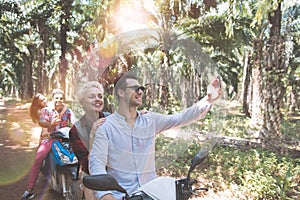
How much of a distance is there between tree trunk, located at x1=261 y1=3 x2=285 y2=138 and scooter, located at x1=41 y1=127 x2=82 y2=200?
537 centimetres

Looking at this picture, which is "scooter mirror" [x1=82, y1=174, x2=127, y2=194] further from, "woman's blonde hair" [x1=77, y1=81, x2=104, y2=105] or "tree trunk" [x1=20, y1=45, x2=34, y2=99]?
"tree trunk" [x1=20, y1=45, x2=34, y2=99]

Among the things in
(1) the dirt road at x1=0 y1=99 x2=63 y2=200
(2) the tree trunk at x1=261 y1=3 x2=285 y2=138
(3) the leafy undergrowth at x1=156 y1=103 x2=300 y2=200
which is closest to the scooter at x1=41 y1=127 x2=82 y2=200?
(1) the dirt road at x1=0 y1=99 x2=63 y2=200

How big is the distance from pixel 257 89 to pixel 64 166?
23.7ft

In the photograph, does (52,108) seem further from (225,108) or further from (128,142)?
(225,108)

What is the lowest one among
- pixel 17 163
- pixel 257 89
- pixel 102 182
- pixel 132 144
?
pixel 17 163

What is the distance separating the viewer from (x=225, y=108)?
1.21 m

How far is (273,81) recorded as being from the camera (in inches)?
268

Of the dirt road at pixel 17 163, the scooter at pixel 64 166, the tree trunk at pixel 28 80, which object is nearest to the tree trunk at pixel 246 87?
the dirt road at pixel 17 163

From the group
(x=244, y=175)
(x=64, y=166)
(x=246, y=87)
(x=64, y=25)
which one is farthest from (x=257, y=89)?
(x=64, y=25)

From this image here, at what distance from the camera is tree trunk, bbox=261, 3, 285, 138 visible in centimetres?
682

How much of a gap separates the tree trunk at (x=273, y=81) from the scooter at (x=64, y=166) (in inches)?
211

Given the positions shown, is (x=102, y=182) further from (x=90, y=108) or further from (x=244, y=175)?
(x=244, y=175)

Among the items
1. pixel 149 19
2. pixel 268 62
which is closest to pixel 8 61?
pixel 268 62

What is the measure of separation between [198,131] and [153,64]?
15.4 inches
